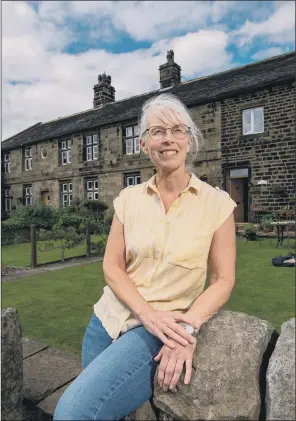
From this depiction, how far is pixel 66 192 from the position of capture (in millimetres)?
20141

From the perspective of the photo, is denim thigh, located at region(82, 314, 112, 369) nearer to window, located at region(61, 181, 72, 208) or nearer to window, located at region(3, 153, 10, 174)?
window, located at region(61, 181, 72, 208)

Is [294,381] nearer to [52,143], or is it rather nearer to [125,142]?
[125,142]

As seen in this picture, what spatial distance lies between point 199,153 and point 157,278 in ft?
39.0

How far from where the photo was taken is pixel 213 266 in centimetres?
161

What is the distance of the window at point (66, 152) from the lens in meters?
19.9

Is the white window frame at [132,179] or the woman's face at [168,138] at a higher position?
the white window frame at [132,179]

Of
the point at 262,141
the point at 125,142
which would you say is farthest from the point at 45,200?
the point at 262,141

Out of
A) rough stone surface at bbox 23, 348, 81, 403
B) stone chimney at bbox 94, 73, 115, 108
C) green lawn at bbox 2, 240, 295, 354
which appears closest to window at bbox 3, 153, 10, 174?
stone chimney at bbox 94, 73, 115, 108

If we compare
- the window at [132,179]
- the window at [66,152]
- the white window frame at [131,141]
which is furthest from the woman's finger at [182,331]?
the window at [66,152]

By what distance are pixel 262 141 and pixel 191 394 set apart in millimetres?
13066

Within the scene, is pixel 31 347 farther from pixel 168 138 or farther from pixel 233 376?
pixel 168 138

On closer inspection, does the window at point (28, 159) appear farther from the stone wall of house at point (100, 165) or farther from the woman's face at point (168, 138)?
the woman's face at point (168, 138)

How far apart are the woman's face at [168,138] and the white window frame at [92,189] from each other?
17124mm

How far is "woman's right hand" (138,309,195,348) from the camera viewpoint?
1318mm
